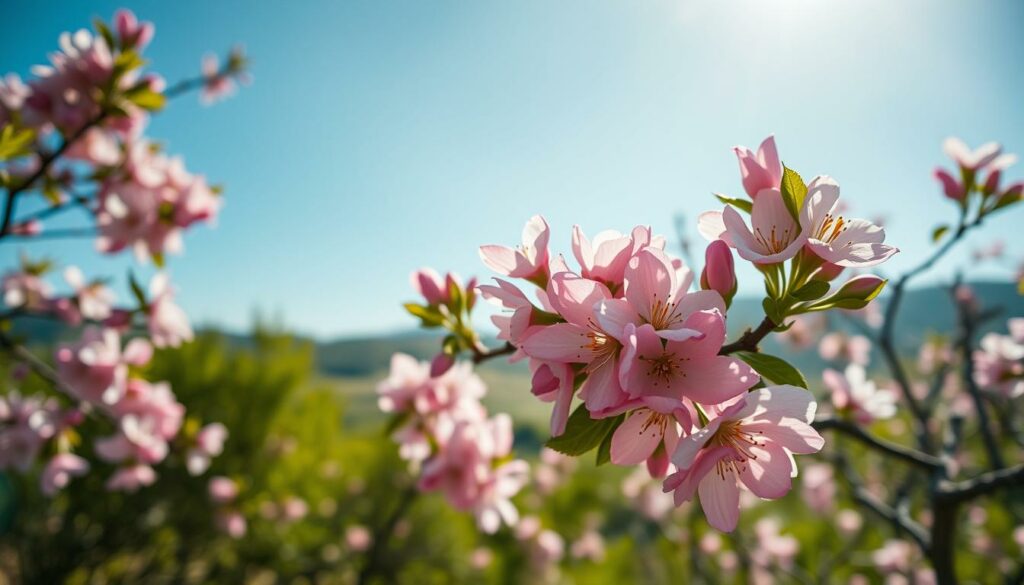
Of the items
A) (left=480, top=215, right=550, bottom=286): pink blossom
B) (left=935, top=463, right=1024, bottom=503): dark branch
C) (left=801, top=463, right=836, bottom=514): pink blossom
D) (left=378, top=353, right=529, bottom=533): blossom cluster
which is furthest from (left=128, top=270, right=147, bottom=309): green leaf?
(left=801, top=463, right=836, bottom=514): pink blossom

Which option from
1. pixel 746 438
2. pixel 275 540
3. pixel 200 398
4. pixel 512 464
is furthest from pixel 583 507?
pixel 746 438

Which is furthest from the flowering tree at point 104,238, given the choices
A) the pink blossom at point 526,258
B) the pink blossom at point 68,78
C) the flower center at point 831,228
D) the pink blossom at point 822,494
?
the pink blossom at point 822,494

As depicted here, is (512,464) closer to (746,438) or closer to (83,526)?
(746,438)

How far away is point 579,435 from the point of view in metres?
0.50

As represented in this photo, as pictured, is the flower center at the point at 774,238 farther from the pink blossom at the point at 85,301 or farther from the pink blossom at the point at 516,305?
the pink blossom at the point at 85,301

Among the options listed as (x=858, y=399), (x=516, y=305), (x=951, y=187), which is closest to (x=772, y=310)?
(x=516, y=305)

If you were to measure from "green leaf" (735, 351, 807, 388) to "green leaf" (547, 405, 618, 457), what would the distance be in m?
0.16

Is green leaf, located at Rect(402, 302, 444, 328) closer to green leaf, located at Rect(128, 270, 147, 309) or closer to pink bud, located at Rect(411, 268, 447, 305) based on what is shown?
pink bud, located at Rect(411, 268, 447, 305)

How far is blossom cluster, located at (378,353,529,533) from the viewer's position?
3.48 feet

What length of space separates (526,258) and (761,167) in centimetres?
27

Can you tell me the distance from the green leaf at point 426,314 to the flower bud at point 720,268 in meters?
0.41

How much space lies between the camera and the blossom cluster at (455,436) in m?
1.06

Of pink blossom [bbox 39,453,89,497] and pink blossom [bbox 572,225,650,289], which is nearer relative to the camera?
pink blossom [bbox 572,225,650,289]

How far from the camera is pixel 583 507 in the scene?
4.50 metres
